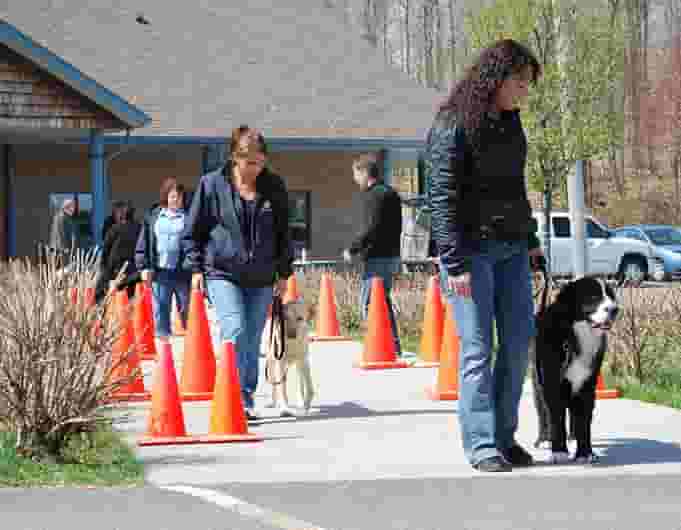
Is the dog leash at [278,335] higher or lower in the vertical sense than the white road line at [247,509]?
higher

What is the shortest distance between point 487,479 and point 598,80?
27.0m

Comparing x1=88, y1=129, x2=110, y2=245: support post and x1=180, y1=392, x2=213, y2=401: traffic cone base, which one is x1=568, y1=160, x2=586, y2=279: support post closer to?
x1=88, y1=129, x2=110, y2=245: support post

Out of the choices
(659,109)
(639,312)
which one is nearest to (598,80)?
(639,312)

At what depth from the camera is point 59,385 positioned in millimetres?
9078

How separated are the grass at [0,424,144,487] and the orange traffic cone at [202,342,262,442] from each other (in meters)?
0.69

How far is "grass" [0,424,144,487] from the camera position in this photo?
8578 mm

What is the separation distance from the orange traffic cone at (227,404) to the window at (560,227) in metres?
30.6

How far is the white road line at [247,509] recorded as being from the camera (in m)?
7.22

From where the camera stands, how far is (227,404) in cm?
1012

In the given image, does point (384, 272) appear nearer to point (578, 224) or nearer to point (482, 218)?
point (482, 218)

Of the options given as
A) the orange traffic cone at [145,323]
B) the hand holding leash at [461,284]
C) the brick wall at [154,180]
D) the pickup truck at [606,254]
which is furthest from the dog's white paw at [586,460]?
the pickup truck at [606,254]

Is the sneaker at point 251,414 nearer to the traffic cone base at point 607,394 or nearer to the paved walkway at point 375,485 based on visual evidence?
the paved walkway at point 375,485

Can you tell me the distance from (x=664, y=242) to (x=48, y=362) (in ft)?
113

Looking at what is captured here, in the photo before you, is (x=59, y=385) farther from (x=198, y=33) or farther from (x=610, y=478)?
(x=198, y=33)
